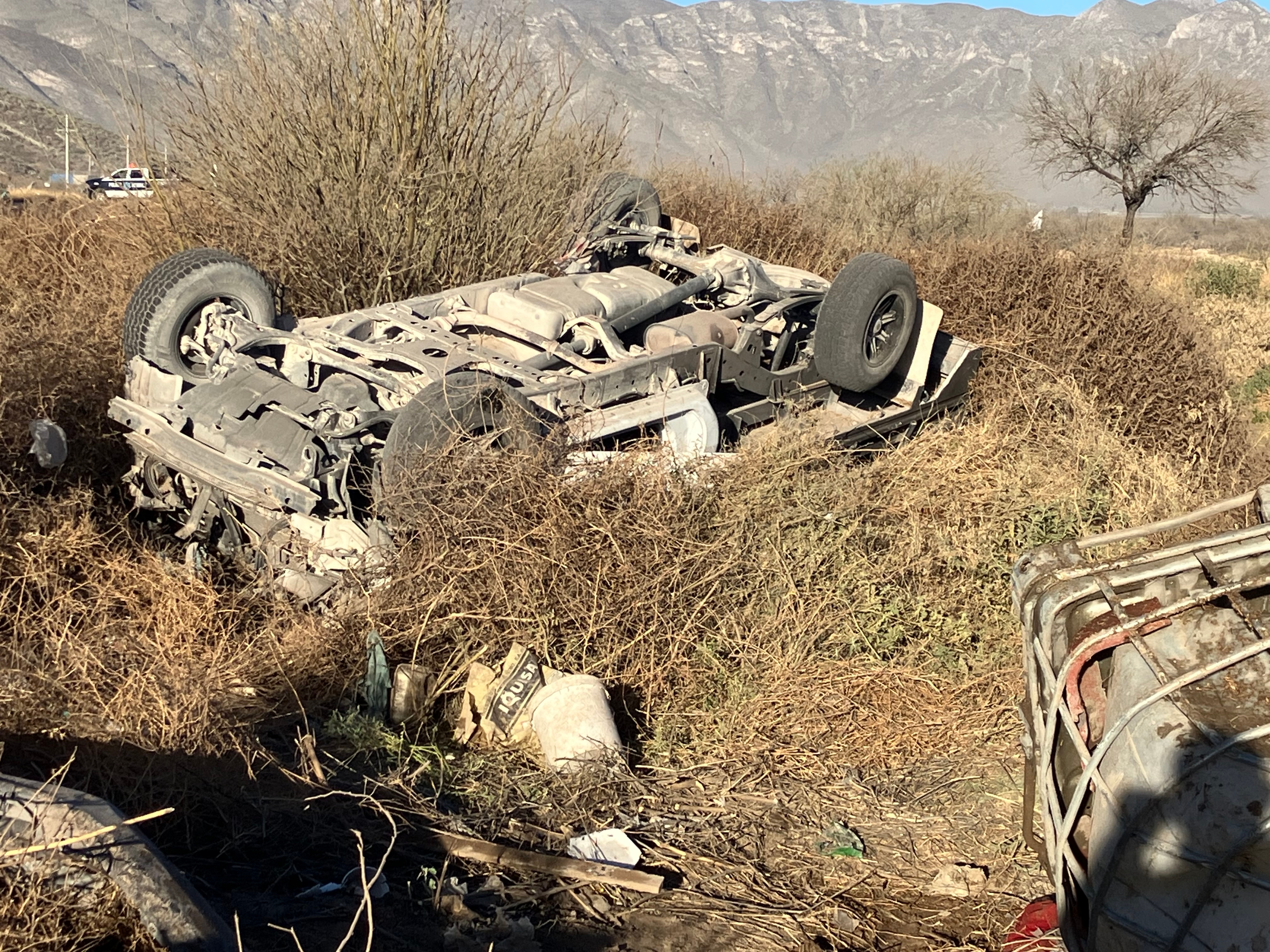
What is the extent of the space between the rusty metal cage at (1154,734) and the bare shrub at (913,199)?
1505cm

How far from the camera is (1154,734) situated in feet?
7.15

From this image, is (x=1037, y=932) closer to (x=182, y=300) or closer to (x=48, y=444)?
(x=48, y=444)

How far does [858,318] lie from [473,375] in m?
2.72

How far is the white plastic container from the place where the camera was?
3.78 meters

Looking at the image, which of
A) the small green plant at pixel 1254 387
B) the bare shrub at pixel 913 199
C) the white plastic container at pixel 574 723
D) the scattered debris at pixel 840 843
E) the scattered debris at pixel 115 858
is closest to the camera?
the scattered debris at pixel 115 858

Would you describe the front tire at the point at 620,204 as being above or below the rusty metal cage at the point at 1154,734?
above

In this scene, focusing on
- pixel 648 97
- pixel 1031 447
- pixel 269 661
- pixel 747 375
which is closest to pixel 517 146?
pixel 747 375

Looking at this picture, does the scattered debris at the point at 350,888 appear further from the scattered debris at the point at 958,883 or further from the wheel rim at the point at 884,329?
the wheel rim at the point at 884,329

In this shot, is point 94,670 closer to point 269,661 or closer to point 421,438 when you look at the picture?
point 269,661

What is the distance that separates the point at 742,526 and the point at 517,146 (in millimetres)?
5105

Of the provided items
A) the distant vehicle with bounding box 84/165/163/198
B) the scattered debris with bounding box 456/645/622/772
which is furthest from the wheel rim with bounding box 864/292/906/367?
the distant vehicle with bounding box 84/165/163/198

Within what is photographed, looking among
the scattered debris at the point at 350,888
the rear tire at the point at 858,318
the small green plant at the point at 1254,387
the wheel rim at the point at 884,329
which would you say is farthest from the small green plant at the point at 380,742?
the small green plant at the point at 1254,387

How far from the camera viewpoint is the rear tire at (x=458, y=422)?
4.32m

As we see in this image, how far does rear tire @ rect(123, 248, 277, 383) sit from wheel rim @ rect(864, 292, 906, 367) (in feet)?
11.8
